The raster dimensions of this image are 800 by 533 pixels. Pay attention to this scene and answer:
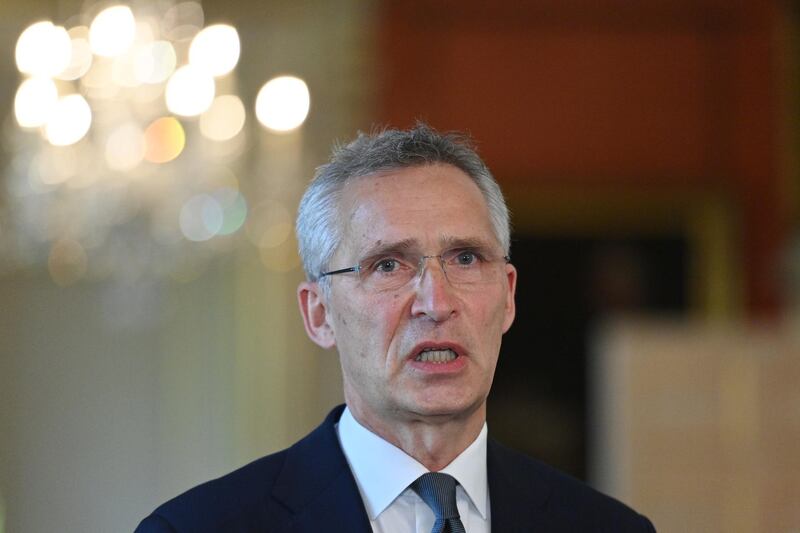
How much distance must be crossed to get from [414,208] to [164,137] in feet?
9.36

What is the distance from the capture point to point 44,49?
4488 mm

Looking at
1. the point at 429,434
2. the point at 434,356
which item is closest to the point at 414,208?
the point at 434,356

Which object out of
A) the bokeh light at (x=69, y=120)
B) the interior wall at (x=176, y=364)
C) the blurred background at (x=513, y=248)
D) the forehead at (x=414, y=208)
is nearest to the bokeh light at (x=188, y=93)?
the bokeh light at (x=69, y=120)

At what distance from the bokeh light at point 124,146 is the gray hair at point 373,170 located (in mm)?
2663

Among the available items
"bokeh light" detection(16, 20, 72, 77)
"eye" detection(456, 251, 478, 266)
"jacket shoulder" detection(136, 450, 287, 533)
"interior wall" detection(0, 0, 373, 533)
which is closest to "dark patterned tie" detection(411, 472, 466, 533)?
"jacket shoulder" detection(136, 450, 287, 533)

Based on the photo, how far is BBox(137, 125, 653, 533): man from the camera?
192cm

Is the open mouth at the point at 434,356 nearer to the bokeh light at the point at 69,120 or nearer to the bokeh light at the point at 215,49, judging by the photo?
the bokeh light at the point at 215,49

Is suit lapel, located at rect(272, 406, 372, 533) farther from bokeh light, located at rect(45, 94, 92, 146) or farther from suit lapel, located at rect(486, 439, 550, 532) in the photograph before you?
bokeh light, located at rect(45, 94, 92, 146)

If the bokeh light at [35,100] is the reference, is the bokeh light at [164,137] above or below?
below

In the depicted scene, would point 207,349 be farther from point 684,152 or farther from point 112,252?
point 684,152

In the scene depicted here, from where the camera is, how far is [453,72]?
671cm

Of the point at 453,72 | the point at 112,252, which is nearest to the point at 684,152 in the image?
the point at 453,72

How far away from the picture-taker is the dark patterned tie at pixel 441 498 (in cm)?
189

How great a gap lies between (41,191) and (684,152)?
136 inches
